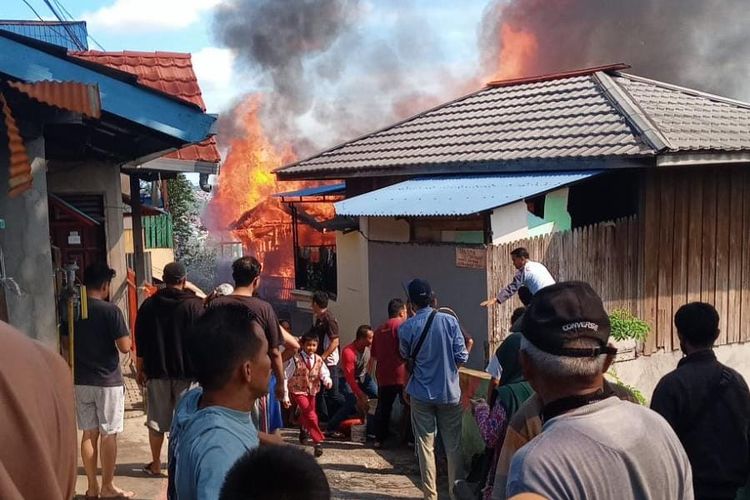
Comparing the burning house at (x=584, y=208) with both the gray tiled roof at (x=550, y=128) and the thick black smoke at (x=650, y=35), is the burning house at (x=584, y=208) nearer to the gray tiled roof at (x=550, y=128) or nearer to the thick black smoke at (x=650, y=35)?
the gray tiled roof at (x=550, y=128)

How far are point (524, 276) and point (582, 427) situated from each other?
601 cm

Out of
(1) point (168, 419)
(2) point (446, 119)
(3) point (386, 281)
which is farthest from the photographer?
(2) point (446, 119)

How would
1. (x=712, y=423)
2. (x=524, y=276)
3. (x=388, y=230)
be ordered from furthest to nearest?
(x=388, y=230) → (x=524, y=276) → (x=712, y=423)

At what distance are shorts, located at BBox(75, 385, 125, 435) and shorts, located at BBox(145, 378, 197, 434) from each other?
324mm

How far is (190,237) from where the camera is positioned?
30.7 meters

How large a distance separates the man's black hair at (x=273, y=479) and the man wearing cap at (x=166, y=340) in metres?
3.85

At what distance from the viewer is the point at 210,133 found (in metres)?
5.82

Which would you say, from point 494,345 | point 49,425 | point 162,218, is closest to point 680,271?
point 494,345

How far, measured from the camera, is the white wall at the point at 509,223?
28.0ft

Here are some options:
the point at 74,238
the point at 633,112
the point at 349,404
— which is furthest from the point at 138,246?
the point at 633,112

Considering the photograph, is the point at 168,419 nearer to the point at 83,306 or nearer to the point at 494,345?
the point at 83,306

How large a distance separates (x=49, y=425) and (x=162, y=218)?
19.7 metres

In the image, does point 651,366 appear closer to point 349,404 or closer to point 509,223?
point 509,223

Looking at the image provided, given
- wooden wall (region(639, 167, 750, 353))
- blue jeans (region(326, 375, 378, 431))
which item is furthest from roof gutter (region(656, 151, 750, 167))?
blue jeans (region(326, 375, 378, 431))
